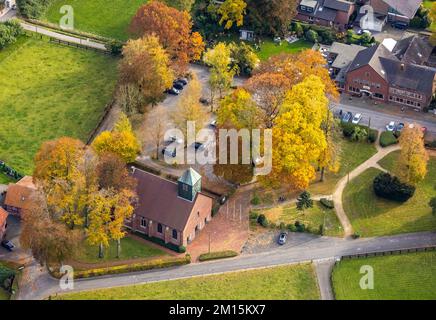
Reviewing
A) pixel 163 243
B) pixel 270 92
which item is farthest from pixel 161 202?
pixel 270 92

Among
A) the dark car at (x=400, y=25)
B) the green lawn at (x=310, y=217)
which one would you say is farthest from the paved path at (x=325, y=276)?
the dark car at (x=400, y=25)

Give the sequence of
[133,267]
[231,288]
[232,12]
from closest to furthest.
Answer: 1. [231,288]
2. [133,267]
3. [232,12]

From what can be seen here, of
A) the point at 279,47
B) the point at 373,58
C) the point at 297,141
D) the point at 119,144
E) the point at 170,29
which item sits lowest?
the point at 119,144

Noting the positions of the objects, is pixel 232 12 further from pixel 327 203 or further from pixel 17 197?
pixel 17 197

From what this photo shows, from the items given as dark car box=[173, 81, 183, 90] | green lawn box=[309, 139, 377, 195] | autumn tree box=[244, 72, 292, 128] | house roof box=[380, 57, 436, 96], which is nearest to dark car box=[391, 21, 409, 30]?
house roof box=[380, 57, 436, 96]

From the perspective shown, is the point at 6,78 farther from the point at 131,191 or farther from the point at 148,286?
the point at 148,286

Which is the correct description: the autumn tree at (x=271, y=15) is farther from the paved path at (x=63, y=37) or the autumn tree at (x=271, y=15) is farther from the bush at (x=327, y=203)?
the bush at (x=327, y=203)

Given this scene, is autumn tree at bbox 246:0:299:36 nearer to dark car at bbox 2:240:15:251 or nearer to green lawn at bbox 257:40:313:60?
green lawn at bbox 257:40:313:60
